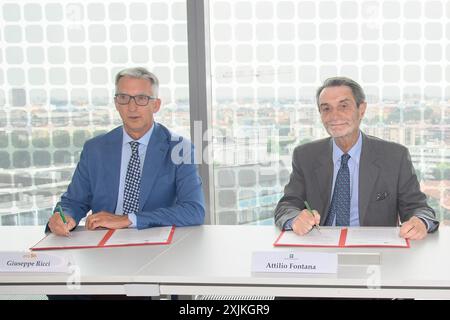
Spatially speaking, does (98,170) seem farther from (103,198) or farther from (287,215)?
(287,215)

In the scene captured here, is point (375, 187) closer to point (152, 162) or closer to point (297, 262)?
point (297, 262)

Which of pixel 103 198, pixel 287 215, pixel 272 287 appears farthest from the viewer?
pixel 103 198

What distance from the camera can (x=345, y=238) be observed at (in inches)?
78.8

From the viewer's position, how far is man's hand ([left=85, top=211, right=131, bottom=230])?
2.19 metres

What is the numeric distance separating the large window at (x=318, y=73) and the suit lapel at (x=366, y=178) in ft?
3.62

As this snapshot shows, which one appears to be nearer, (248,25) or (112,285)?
(112,285)

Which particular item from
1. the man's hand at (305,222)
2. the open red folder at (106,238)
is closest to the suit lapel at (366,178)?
the man's hand at (305,222)

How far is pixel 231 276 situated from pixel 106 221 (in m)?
0.76

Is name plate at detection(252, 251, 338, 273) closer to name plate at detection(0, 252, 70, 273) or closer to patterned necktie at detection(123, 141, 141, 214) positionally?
name plate at detection(0, 252, 70, 273)

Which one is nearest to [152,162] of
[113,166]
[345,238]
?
[113,166]

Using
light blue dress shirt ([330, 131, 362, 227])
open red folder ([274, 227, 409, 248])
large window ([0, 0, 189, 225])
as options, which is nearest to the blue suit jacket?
open red folder ([274, 227, 409, 248])
